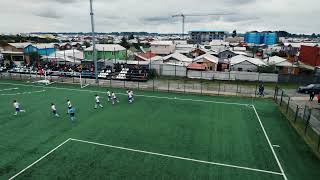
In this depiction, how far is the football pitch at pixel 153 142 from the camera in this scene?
43.6ft

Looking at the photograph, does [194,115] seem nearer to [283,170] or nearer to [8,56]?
[283,170]

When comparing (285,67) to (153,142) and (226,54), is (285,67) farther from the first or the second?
(153,142)

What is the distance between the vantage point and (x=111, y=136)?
57.9 feet

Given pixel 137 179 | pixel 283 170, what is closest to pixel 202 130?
pixel 283 170

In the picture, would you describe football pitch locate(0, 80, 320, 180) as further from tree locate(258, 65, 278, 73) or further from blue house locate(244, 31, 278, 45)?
blue house locate(244, 31, 278, 45)

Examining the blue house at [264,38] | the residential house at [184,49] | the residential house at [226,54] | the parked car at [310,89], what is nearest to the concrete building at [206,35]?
the blue house at [264,38]

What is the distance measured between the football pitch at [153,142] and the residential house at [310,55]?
25.4 meters

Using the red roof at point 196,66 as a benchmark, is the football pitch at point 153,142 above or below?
below

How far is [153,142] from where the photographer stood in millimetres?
16797

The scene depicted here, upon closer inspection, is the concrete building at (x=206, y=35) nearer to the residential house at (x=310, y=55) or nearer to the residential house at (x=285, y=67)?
the residential house at (x=310, y=55)

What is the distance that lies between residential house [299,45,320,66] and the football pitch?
25.4m

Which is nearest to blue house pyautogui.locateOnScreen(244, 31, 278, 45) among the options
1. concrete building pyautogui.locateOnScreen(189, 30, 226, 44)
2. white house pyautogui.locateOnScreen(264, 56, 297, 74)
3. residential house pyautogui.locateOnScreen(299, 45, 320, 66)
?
concrete building pyautogui.locateOnScreen(189, 30, 226, 44)

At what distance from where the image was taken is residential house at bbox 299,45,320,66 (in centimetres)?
4476

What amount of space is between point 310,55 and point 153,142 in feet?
144
